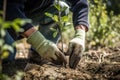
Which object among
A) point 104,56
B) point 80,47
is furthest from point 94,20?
point 80,47

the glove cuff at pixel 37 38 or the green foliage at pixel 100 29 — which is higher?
the green foliage at pixel 100 29

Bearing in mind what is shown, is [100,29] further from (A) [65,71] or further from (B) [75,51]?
(A) [65,71]

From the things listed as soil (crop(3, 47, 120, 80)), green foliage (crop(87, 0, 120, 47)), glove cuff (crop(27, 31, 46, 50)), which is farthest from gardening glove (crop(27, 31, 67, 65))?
green foliage (crop(87, 0, 120, 47))

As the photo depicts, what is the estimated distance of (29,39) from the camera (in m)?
2.65

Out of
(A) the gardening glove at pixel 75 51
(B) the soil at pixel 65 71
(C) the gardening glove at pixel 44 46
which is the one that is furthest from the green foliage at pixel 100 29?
(C) the gardening glove at pixel 44 46

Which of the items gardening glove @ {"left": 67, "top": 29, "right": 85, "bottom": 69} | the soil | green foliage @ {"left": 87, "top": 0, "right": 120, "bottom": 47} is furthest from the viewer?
green foliage @ {"left": 87, "top": 0, "right": 120, "bottom": 47}

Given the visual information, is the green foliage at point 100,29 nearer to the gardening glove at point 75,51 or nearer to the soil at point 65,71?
the soil at point 65,71

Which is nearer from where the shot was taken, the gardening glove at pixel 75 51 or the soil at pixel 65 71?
the soil at pixel 65 71

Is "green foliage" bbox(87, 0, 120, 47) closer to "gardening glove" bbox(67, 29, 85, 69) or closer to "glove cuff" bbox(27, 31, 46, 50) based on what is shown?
"gardening glove" bbox(67, 29, 85, 69)

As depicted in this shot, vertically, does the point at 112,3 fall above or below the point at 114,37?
above

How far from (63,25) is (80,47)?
23 centimetres

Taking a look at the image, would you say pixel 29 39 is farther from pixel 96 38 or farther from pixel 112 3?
pixel 112 3

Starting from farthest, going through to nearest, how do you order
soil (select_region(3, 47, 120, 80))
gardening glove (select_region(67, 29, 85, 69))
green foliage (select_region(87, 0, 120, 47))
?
green foliage (select_region(87, 0, 120, 47))
gardening glove (select_region(67, 29, 85, 69))
soil (select_region(3, 47, 120, 80))

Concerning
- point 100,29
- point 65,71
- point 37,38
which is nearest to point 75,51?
point 65,71
